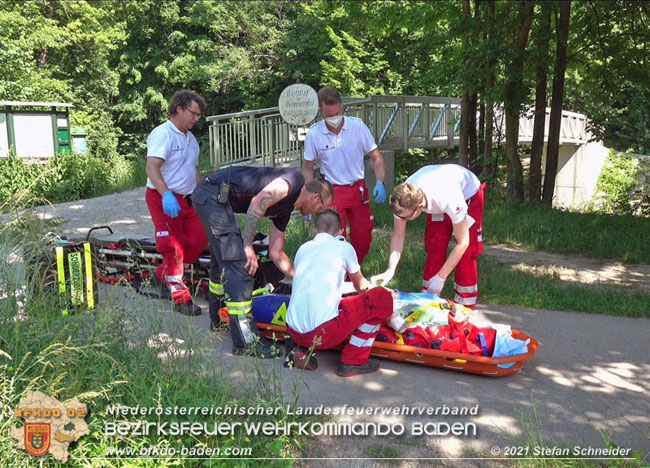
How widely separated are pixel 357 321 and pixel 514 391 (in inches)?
46.2

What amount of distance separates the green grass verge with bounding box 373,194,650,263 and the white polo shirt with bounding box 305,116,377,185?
375 cm

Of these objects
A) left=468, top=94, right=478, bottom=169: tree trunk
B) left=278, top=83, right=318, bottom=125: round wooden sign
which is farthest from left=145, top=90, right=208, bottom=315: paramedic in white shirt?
left=468, top=94, right=478, bottom=169: tree trunk

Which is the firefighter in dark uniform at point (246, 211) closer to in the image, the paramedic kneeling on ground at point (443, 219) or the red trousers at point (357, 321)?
the red trousers at point (357, 321)

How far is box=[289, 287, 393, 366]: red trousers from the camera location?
4.12 m

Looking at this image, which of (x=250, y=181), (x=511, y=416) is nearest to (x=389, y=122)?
(x=250, y=181)

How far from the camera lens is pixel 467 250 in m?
5.27

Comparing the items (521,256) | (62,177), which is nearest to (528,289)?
(521,256)

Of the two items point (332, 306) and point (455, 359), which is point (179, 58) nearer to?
point (332, 306)

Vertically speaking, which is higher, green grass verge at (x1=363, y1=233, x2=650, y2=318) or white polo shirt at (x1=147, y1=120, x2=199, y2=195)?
white polo shirt at (x1=147, y1=120, x2=199, y2=195)

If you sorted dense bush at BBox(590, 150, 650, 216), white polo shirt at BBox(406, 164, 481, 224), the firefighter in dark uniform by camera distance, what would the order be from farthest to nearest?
dense bush at BBox(590, 150, 650, 216)
white polo shirt at BBox(406, 164, 481, 224)
the firefighter in dark uniform

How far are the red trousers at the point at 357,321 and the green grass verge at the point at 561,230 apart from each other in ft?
17.8

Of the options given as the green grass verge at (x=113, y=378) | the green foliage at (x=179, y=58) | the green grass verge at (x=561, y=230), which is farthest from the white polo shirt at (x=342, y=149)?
the green foliage at (x=179, y=58)

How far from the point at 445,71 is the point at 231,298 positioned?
34.0ft

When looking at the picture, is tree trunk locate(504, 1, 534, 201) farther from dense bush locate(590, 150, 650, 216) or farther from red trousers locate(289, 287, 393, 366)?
dense bush locate(590, 150, 650, 216)
